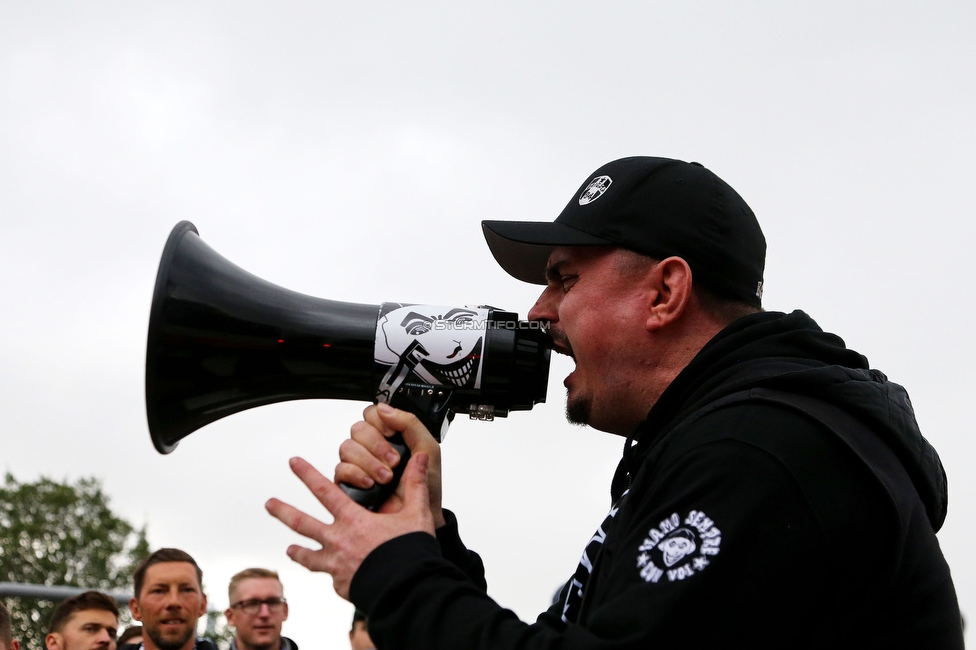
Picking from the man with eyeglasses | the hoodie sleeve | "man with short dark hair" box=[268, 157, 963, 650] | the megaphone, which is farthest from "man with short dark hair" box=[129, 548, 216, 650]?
the hoodie sleeve

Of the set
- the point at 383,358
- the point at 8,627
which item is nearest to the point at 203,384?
the point at 383,358

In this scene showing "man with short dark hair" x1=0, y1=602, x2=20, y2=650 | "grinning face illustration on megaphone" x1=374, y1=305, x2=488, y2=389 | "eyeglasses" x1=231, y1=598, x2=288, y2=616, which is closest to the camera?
"grinning face illustration on megaphone" x1=374, y1=305, x2=488, y2=389

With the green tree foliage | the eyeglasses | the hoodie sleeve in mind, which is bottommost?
the hoodie sleeve

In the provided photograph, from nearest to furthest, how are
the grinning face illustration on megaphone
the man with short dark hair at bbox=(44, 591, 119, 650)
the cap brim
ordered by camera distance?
1. the cap brim
2. the grinning face illustration on megaphone
3. the man with short dark hair at bbox=(44, 591, 119, 650)

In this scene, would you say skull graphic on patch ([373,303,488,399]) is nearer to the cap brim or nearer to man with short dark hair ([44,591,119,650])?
the cap brim

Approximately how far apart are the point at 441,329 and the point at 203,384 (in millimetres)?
684

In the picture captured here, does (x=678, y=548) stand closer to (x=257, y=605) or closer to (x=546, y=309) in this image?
(x=546, y=309)

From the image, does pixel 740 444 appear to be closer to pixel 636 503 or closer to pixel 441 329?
pixel 636 503

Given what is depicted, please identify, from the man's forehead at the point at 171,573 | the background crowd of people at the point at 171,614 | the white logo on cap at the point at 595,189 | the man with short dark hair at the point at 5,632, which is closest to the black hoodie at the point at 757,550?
the white logo on cap at the point at 595,189

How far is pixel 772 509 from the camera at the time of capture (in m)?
1.91

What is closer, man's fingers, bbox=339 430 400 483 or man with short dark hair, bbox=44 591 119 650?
man's fingers, bbox=339 430 400 483

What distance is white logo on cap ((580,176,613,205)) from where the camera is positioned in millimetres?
2787

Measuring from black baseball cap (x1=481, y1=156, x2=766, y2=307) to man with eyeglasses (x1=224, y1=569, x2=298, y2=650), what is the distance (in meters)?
5.27

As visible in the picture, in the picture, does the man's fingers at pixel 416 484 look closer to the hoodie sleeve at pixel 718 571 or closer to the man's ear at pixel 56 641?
the hoodie sleeve at pixel 718 571
